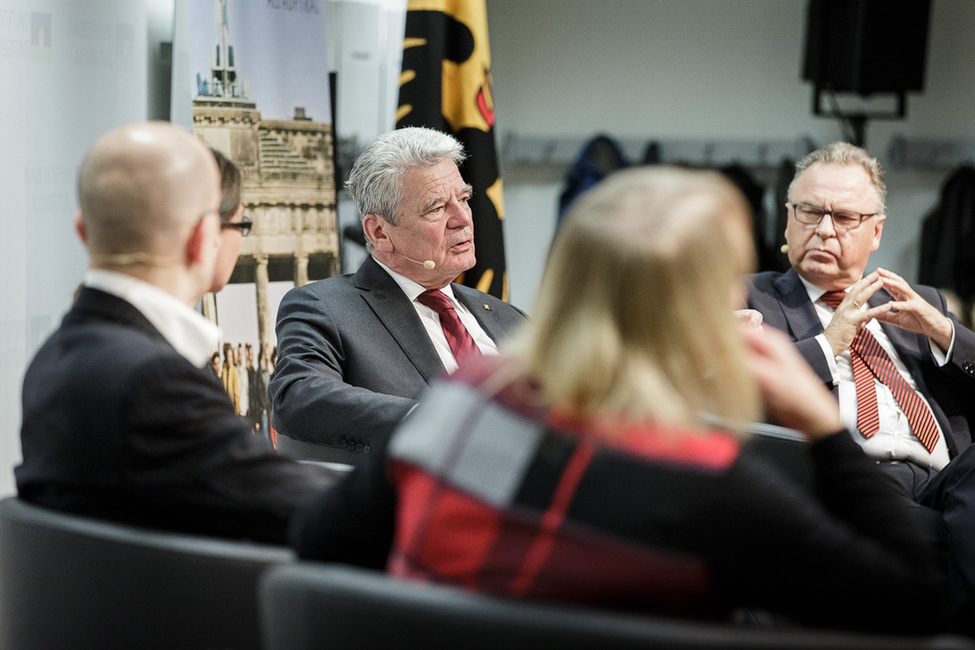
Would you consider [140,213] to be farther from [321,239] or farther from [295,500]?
[321,239]

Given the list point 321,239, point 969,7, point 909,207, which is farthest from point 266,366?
point 969,7

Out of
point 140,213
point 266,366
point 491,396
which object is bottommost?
point 266,366

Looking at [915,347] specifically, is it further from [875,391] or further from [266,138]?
[266,138]

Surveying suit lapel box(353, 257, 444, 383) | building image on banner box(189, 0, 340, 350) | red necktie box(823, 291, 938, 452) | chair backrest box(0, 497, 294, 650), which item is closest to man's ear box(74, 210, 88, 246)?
chair backrest box(0, 497, 294, 650)

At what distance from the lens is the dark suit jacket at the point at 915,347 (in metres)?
2.67

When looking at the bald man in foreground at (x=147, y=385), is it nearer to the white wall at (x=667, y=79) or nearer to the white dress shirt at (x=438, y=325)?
the white dress shirt at (x=438, y=325)

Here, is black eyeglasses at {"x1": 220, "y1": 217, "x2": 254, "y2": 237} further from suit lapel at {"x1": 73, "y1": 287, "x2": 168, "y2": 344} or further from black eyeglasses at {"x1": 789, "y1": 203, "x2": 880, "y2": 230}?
black eyeglasses at {"x1": 789, "y1": 203, "x2": 880, "y2": 230}

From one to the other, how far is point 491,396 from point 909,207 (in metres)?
5.12

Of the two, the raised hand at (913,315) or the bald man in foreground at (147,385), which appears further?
the raised hand at (913,315)

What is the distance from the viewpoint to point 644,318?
102cm

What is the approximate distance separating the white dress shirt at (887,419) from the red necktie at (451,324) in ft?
3.08

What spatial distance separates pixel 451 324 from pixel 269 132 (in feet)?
4.16

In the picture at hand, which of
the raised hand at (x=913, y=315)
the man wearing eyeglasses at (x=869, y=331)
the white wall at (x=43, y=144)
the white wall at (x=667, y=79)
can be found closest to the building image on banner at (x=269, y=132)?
the white wall at (x=43, y=144)

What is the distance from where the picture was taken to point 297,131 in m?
3.61
